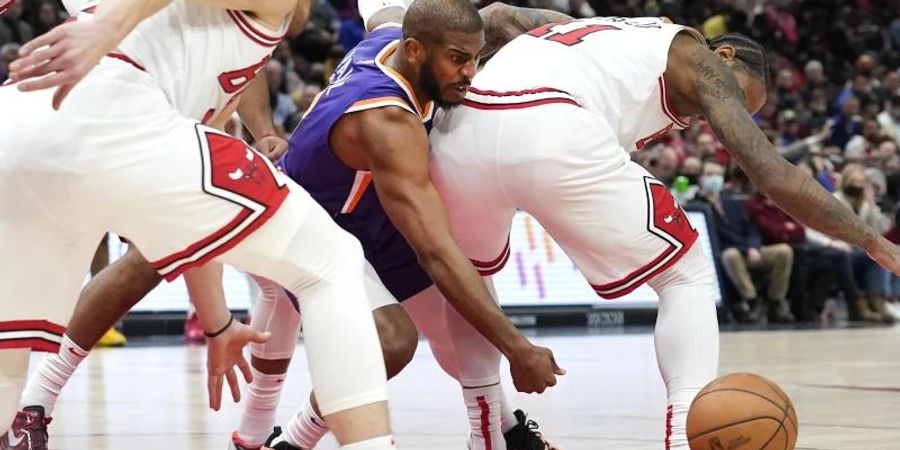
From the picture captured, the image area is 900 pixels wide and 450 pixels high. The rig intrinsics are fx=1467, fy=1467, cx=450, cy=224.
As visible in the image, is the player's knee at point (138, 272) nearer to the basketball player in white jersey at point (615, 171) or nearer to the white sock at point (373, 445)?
the basketball player in white jersey at point (615, 171)

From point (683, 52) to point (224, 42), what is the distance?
1855 millimetres

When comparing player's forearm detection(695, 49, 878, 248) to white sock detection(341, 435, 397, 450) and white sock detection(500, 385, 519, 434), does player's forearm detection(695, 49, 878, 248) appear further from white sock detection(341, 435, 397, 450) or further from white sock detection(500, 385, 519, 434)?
white sock detection(341, 435, 397, 450)

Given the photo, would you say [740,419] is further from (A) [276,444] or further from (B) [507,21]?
(B) [507,21]

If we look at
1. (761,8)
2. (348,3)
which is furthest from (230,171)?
(761,8)

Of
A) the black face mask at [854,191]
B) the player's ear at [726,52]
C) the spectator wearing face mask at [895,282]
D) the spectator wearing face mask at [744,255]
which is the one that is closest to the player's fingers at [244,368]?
the player's ear at [726,52]

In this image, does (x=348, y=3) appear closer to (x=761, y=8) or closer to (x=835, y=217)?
(x=761, y=8)

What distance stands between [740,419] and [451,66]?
1.33 metres

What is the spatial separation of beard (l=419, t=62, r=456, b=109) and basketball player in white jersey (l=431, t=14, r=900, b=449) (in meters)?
0.12

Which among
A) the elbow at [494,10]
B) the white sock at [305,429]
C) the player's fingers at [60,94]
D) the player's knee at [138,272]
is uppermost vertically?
the player's fingers at [60,94]

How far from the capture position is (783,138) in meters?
17.7

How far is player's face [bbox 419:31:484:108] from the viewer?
4.32 meters

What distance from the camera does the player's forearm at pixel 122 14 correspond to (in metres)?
2.93

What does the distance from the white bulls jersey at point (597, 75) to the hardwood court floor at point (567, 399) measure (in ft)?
3.88

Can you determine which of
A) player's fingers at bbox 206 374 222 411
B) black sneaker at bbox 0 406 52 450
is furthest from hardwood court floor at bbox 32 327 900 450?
player's fingers at bbox 206 374 222 411
